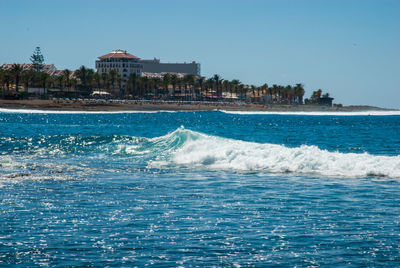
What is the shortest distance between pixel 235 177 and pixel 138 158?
9367 mm

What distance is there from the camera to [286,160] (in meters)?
24.6

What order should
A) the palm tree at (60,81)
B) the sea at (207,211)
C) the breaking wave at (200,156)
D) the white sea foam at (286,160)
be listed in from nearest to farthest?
1. the sea at (207,211)
2. the white sea foam at (286,160)
3. the breaking wave at (200,156)
4. the palm tree at (60,81)

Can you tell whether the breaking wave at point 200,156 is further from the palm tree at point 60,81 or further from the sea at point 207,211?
the palm tree at point 60,81

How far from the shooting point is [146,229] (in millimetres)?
12102

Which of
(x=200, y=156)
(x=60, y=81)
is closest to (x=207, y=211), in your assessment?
(x=200, y=156)

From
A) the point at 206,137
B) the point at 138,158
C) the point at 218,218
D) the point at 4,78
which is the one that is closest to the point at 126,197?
the point at 218,218

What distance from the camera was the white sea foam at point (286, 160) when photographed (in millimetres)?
22266

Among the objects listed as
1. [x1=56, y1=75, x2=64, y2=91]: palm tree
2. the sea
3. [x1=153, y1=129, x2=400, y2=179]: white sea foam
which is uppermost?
[x1=56, y1=75, x2=64, y2=91]: palm tree

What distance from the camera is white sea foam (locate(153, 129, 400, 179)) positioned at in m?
22.3

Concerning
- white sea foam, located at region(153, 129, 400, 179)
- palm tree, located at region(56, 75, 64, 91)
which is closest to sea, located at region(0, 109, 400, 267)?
white sea foam, located at region(153, 129, 400, 179)

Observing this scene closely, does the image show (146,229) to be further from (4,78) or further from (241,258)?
(4,78)

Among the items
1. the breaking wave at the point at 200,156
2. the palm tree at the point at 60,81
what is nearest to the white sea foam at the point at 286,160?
the breaking wave at the point at 200,156

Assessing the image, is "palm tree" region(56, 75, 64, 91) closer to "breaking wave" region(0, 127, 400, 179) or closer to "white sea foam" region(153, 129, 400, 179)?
"breaking wave" region(0, 127, 400, 179)

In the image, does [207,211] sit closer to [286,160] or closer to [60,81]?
[286,160]
